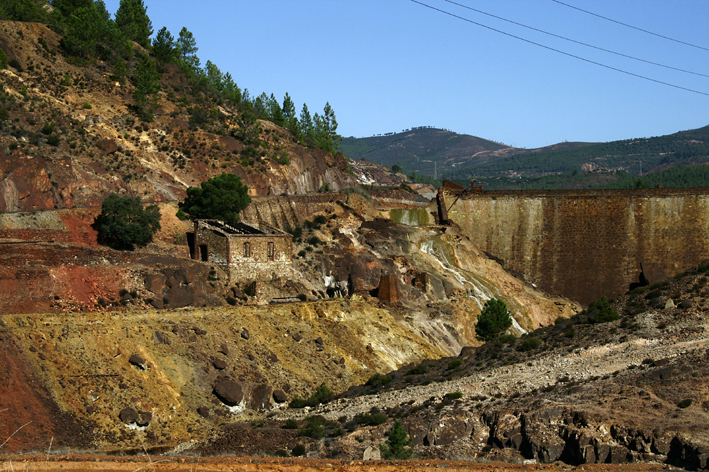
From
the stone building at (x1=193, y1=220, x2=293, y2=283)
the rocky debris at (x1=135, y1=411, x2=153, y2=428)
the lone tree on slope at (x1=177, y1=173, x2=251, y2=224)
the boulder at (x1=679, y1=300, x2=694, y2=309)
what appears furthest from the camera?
the lone tree on slope at (x1=177, y1=173, x2=251, y2=224)

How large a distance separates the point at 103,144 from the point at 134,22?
30725 millimetres

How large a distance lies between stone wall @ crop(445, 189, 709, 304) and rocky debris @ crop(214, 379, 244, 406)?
4056 cm

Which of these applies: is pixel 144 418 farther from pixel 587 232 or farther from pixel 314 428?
pixel 587 232

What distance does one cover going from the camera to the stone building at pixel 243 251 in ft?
154

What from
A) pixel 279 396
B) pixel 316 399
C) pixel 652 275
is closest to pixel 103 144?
pixel 279 396

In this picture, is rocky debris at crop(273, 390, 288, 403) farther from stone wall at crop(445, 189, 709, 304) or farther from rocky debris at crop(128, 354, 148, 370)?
stone wall at crop(445, 189, 709, 304)

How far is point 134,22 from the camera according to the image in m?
→ 88.1

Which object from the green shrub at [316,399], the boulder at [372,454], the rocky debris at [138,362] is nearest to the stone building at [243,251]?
the green shrub at [316,399]

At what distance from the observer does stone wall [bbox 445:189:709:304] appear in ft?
224

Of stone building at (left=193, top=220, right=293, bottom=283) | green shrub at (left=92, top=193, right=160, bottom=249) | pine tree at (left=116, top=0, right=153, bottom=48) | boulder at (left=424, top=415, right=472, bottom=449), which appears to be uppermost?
pine tree at (left=116, top=0, right=153, bottom=48)

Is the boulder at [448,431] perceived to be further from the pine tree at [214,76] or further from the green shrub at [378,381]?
the pine tree at [214,76]

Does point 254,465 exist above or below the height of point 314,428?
above

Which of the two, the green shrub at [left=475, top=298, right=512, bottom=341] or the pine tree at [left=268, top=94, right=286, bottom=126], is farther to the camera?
the pine tree at [left=268, top=94, right=286, bottom=126]

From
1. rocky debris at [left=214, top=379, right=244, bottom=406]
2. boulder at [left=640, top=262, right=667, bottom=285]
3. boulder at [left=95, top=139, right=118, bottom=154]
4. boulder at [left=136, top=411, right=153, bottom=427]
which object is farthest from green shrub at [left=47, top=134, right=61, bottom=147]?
boulder at [left=640, top=262, right=667, bottom=285]
